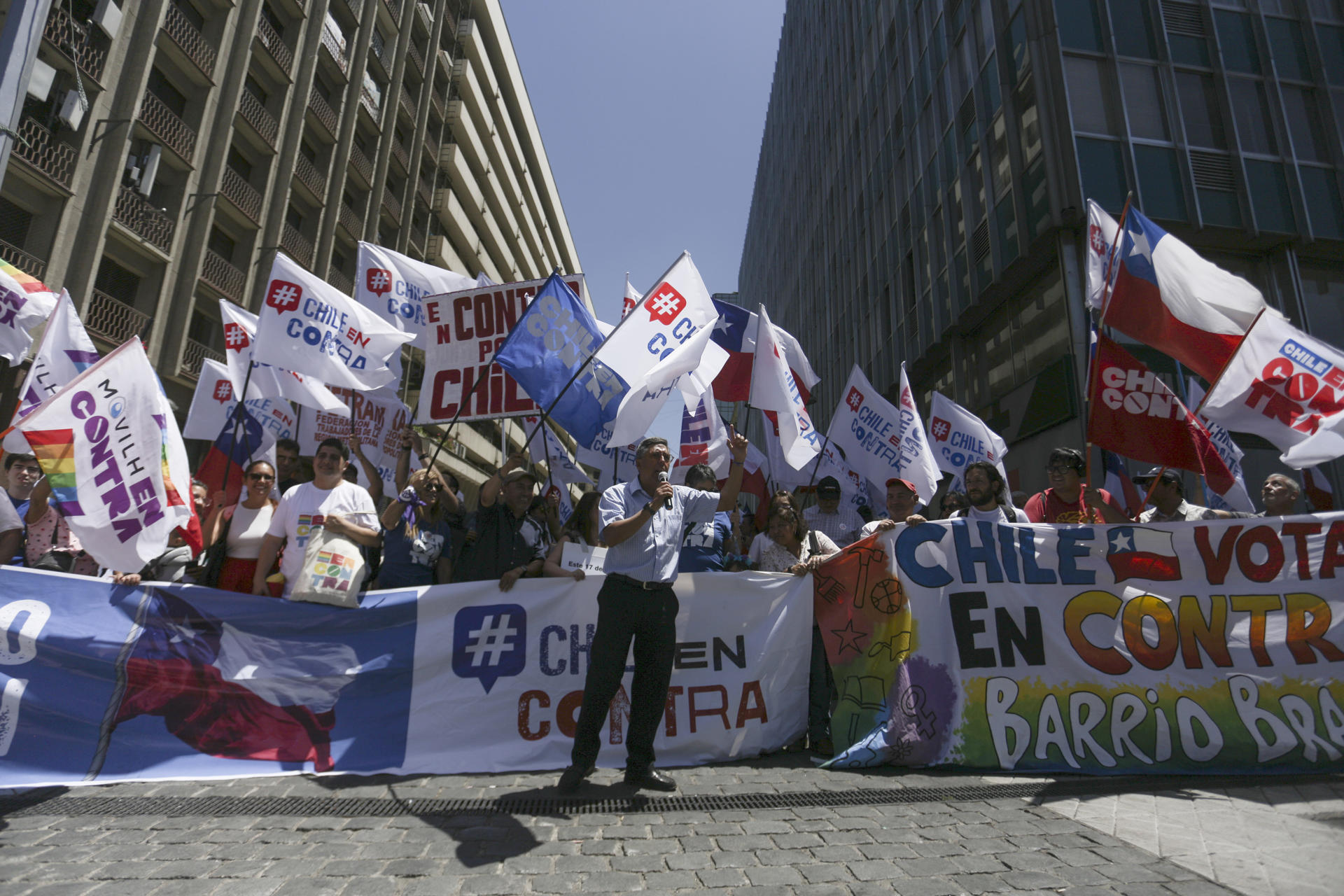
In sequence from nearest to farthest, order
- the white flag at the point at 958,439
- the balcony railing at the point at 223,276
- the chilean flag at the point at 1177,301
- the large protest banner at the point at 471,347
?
the chilean flag at the point at 1177,301, the large protest banner at the point at 471,347, the white flag at the point at 958,439, the balcony railing at the point at 223,276

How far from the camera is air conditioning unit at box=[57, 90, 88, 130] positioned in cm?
1425

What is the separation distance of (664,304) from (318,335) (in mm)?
2802

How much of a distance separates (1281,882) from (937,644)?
210cm

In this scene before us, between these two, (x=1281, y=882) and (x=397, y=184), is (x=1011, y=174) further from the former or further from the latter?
(x=397, y=184)

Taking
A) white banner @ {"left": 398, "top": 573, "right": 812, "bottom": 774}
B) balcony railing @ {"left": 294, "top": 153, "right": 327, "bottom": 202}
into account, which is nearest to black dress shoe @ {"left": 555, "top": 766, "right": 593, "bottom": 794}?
white banner @ {"left": 398, "top": 573, "right": 812, "bottom": 774}

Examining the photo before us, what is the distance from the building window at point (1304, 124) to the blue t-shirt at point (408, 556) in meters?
19.2

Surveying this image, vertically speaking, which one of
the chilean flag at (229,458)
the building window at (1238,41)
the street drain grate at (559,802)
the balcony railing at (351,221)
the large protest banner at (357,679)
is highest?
the balcony railing at (351,221)

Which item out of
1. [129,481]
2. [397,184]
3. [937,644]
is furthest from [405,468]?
[397,184]

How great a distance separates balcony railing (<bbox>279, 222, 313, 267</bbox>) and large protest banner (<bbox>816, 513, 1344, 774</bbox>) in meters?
21.5

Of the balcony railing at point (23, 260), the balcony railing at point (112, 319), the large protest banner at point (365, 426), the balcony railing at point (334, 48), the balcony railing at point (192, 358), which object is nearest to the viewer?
the large protest banner at point (365, 426)

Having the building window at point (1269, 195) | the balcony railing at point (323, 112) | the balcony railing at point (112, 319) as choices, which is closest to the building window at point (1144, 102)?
the building window at point (1269, 195)

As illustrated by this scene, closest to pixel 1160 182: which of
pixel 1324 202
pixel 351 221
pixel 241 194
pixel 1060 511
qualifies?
pixel 1324 202

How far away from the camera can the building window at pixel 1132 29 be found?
15961mm

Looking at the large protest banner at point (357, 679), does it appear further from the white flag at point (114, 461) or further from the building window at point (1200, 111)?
the building window at point (1200, 111)
